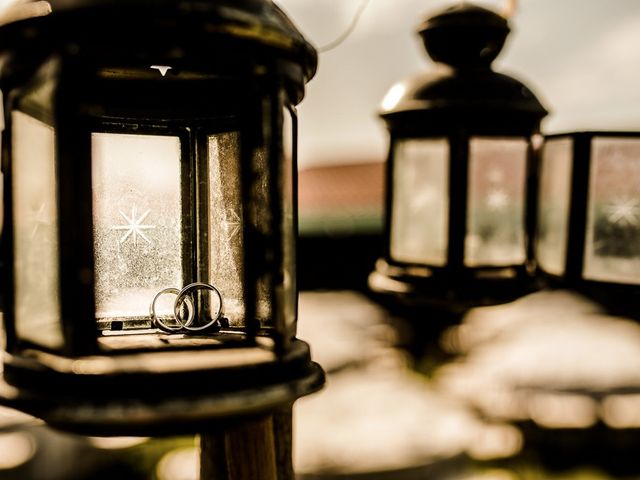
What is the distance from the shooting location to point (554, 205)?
3014 millimetres

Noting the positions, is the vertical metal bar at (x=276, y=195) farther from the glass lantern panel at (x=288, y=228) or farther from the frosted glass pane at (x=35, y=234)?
the frosted glass pane at (x=35, y=234)

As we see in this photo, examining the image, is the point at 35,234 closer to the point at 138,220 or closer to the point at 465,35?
the point at 138,220

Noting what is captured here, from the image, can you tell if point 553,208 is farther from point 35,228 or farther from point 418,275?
point 35,228

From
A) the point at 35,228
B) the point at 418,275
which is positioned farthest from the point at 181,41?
the point at 418,275

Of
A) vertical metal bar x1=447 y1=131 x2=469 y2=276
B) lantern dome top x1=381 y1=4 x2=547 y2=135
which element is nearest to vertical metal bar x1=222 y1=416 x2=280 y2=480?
vertical metal bar x1=447 y1=131 x2=469 y2=276

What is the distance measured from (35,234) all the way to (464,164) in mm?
1939

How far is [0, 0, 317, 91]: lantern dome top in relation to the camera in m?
1.59

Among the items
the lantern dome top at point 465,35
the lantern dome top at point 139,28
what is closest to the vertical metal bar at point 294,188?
the lantern dome top at point 139,28

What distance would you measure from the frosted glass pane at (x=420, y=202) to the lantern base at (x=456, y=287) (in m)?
0.08

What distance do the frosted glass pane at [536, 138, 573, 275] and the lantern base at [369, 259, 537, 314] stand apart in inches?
6.1

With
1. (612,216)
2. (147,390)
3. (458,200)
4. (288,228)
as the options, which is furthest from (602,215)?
(147,390)

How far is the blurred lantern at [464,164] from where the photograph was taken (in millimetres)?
2898

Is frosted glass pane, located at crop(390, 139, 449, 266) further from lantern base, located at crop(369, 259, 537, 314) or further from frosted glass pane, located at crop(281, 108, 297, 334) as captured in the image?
frosted glass pane, located at crop(281, 108, 297, 334)

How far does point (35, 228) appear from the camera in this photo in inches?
71.2
